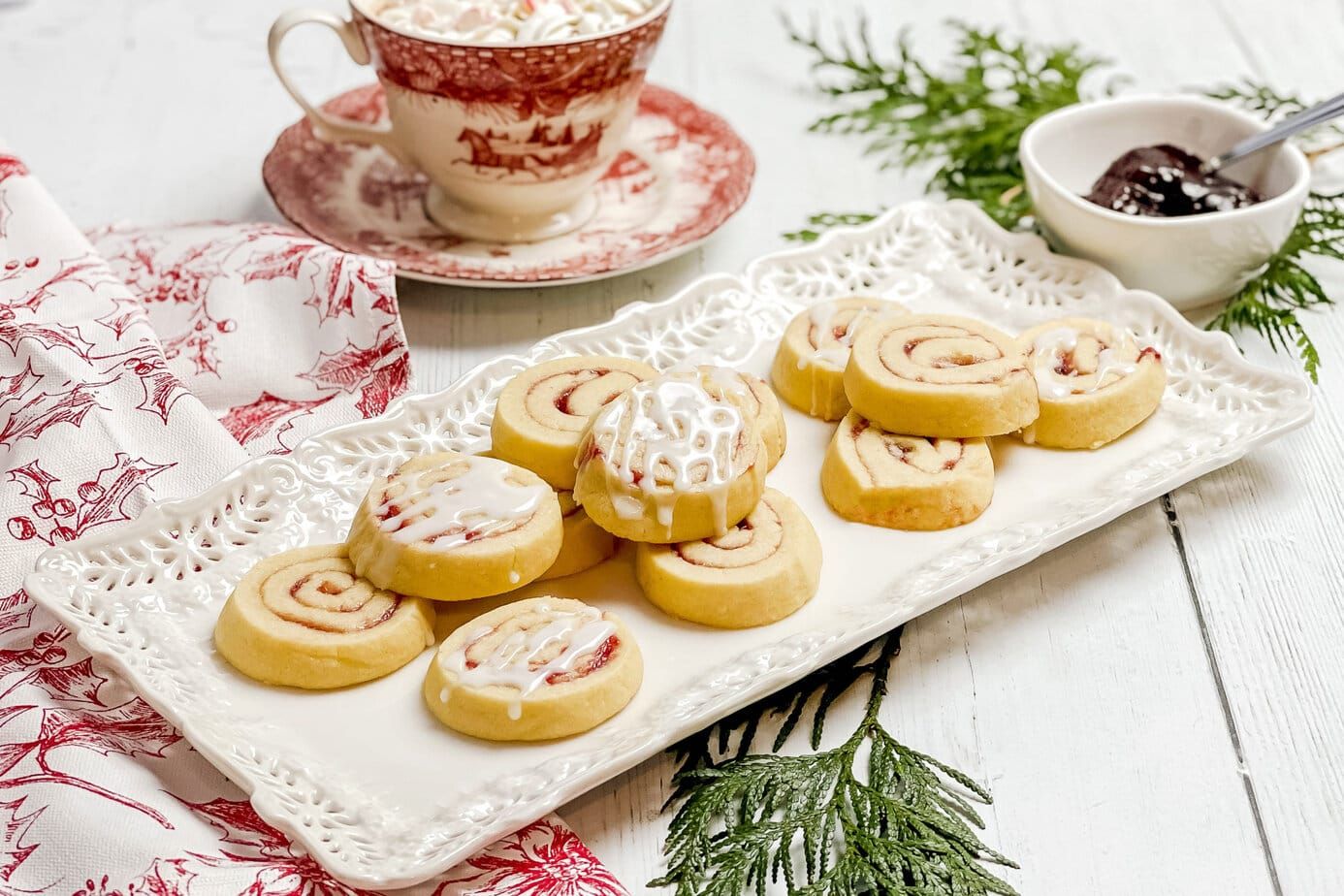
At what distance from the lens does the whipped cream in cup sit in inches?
84.0

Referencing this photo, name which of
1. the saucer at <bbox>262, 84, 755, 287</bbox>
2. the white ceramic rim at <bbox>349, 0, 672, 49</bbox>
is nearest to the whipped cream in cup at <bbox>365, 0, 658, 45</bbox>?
the white ceramic rim at <bbox>349, 0, 672, 49</bbox>

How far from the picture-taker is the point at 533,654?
4.63 feet

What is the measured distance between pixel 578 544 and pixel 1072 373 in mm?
729

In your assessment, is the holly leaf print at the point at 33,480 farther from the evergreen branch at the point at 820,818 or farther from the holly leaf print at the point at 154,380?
the evergreen branch at the point at 820,818

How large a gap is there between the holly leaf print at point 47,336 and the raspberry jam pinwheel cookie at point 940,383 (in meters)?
1.06

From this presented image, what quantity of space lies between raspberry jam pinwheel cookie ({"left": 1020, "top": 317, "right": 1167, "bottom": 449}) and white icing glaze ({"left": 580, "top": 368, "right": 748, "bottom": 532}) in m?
0.44

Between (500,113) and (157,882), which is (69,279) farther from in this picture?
(157,882)

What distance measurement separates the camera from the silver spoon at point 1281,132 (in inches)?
85.3

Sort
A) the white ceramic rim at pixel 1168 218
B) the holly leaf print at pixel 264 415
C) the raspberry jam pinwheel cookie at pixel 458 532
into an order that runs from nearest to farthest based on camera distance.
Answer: the raspberry jam pinwheel cookie at pixel 458 532, the holly leaf print at pixel 264 415, the white ceramic rim at pixel 1168 218

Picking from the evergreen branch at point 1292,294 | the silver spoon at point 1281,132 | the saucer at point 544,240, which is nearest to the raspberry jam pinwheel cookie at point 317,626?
A: the saucer at point 544,240

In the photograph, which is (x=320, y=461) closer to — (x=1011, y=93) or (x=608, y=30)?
(x=608, y=30)

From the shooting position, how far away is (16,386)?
5.98 feet

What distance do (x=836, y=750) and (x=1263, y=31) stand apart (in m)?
2.50

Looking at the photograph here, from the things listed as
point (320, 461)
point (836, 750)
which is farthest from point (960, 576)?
point (320, 461)
